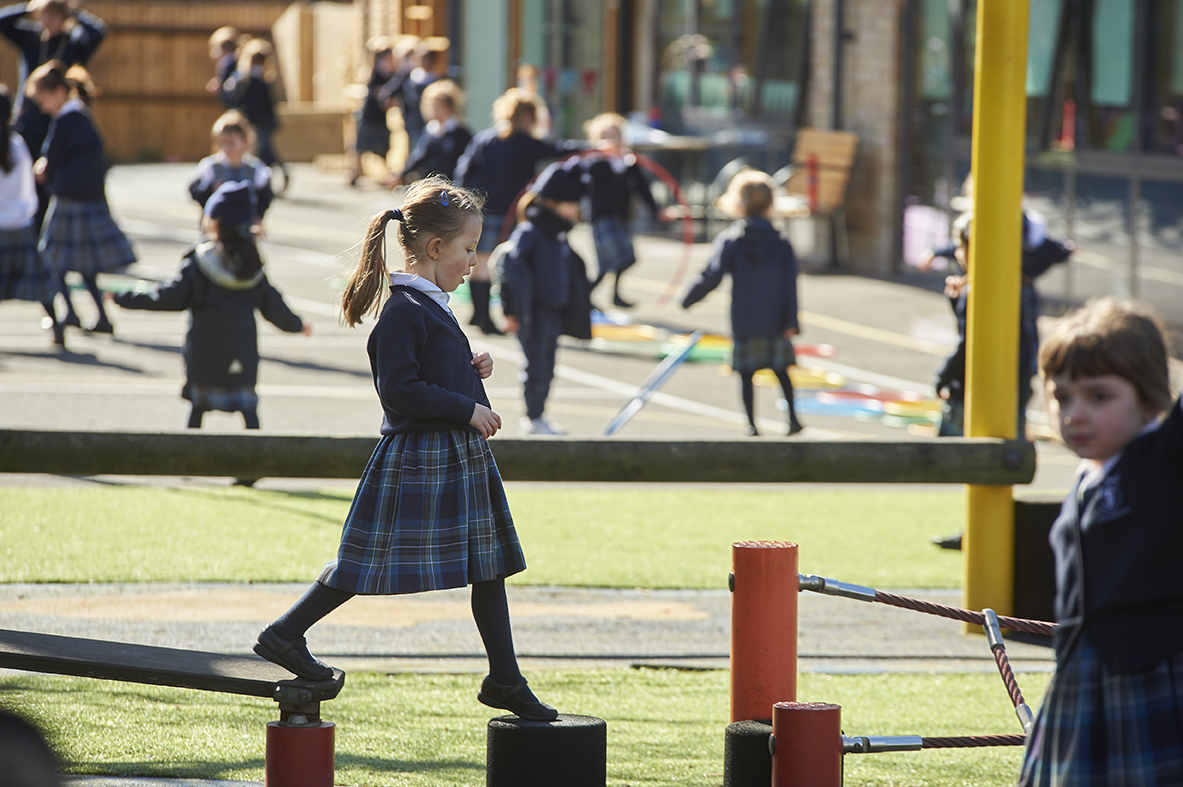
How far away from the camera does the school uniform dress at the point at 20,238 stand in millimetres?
11375

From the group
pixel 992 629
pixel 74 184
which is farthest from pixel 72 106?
pixel 992 629

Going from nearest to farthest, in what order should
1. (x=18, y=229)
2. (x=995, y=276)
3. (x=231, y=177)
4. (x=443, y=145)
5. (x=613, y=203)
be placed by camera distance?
(x=995, y=276)
(x=231, y=177)
(x=18, y=229)
(x=613, y=203)
(x=443, y=145)

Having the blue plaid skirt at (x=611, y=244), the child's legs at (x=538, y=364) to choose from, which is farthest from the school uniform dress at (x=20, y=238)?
the blue plaid skirt at (x=611, y=244)

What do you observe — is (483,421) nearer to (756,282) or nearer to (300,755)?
(300,755)

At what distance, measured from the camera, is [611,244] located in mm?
14023

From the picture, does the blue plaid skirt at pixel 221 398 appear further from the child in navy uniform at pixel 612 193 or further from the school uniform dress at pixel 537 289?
the child in navy uniform at pixel 612 193

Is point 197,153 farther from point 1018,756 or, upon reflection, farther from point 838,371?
point 1018,756

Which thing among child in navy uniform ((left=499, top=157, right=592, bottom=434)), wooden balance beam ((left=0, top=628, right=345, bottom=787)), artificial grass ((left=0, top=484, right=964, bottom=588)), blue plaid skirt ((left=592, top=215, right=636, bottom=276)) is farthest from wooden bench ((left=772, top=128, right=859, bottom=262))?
wooden balance beam ((left=0, top=628, right=345, bottom=787))

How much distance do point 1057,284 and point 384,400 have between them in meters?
12.2

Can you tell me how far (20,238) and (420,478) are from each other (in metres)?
8.45

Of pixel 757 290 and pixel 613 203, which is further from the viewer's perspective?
pixel 613 203

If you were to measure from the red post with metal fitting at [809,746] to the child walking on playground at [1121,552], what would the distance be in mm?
941

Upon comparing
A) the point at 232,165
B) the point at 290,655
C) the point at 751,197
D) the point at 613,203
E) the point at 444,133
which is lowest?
the point at 290,655

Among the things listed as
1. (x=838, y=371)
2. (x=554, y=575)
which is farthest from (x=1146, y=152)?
(x=554, y=575)
